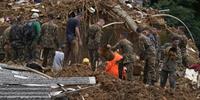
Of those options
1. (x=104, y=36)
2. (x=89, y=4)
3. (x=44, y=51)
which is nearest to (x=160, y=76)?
(x=44, y=51)

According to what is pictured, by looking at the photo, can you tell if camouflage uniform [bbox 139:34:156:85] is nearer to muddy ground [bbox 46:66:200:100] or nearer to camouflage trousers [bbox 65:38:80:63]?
muddy ground [bbox 46:66:200:100]

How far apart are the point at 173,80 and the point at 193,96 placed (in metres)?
0.79

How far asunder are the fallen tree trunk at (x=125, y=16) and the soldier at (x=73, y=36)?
15.2 ft

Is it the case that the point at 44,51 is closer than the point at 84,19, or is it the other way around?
the point at 44,51

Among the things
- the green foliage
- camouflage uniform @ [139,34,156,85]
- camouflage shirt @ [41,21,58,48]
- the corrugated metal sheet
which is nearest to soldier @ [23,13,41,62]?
camouflage shirt @ [41,21,58,48]

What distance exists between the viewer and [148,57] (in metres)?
16.6

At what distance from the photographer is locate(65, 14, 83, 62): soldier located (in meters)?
17.7

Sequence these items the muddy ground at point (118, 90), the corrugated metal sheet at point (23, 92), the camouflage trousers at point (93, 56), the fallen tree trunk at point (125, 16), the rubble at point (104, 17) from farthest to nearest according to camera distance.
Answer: the fallen tree trunk at point (125, 16) < the camouflage trousers at point (93, 56) < the rubble at point (104, 17) < the muddy ground at point (118, 90) < the corrugated metal sheet at point (23, 92)

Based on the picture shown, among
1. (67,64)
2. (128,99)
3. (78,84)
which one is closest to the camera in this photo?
(78,84)

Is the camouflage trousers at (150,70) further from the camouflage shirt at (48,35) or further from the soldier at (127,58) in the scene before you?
the camouflage shirt at (48,35)

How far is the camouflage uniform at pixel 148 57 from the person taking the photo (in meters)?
16.6

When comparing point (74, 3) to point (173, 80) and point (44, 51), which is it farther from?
point (173, 80)

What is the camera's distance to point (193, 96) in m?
16.9

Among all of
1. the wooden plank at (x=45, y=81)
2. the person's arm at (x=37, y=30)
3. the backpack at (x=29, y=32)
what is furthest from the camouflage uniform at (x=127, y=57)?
the wooden plank at (x=45, y=81)
